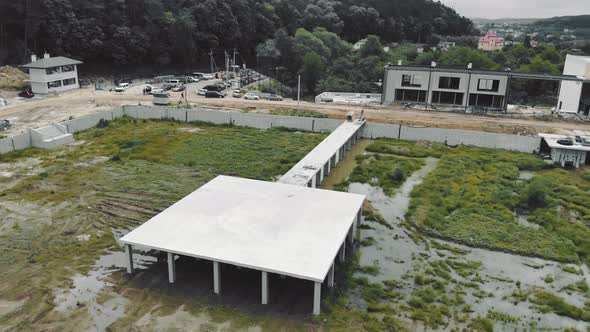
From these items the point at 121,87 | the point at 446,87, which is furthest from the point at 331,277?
the point at 121,87

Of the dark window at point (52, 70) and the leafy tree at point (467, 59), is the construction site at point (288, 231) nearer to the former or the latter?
the dark window at point (52, 70)

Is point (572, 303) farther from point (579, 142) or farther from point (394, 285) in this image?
point (579, 142)

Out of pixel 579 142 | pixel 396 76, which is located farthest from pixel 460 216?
pixel 396 76

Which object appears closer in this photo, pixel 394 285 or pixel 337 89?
pixel 394 285

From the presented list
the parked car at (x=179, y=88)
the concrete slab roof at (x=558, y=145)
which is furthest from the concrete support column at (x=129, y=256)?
the parked car at (x=179, y=88)

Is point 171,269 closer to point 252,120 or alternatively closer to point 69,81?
point 252,120

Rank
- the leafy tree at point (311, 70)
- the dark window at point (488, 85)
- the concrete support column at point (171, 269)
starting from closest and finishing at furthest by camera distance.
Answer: the concrete support column at point (171, 269) < the dark window at point (488, 85) < the leafy tree at point (311, 70)

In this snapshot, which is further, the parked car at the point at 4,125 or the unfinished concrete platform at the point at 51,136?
the parked car at the point at 4,125
